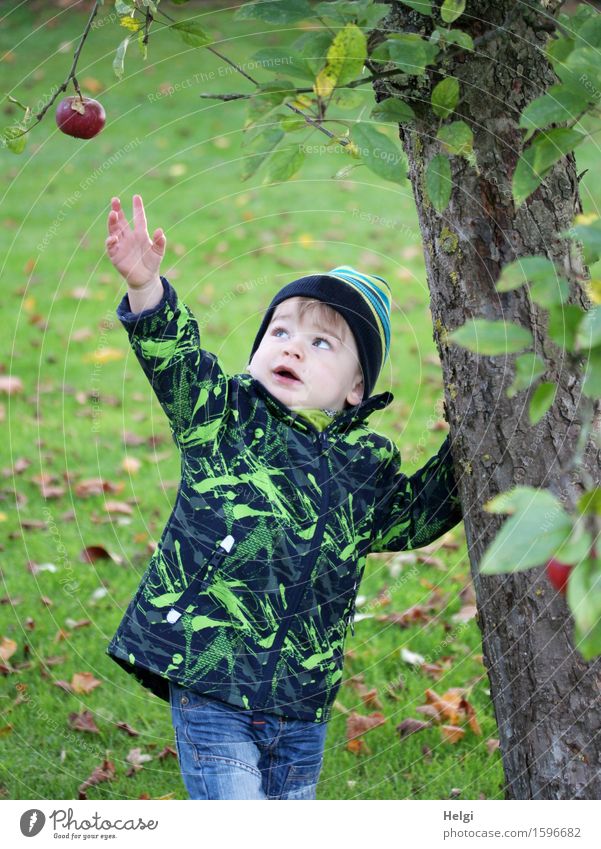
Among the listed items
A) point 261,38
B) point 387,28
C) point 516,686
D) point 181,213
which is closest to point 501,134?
point 387,28

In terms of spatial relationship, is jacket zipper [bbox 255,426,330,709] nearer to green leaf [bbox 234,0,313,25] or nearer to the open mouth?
the open mouth

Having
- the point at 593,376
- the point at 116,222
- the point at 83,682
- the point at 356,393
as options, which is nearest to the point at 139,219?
the point at 116,222

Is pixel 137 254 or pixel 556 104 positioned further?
pixel 137 254

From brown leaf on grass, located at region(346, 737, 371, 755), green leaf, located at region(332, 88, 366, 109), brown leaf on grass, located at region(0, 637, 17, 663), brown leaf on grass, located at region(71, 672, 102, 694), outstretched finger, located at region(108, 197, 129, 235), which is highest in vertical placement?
outstretched finger, located at region(108, 197, 129, 235)

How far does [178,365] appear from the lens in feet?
5.96

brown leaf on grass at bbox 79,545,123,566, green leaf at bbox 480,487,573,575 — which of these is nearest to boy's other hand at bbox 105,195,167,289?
green leaf at bbox 480,487,573,575

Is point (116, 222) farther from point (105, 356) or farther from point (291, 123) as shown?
point (105, 356)

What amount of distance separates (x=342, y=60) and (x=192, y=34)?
0.53 m

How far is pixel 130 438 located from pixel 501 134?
9.57 feet

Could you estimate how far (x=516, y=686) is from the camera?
1.88 m

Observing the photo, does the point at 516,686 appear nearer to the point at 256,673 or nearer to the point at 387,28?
the point at 256,673

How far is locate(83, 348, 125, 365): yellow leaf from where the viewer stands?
496 centimetres

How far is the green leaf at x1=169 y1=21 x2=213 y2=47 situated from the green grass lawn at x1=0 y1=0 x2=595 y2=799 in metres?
0.45
